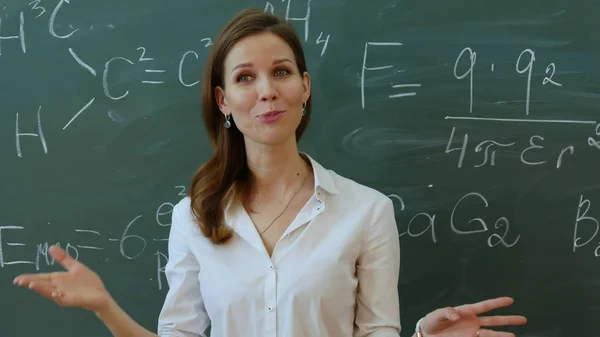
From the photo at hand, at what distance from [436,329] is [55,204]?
50.1 inches

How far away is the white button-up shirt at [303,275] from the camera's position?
4.76 feet

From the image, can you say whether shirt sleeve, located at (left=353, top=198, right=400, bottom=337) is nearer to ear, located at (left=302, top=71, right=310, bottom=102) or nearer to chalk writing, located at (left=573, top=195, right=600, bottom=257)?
ear, located at (left=302, top=71, right=310, bottom=102)

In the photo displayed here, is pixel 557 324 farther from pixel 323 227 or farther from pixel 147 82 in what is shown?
pixel 147 82

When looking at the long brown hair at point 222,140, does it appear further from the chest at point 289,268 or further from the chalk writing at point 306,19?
the chalk writing at point 306,19

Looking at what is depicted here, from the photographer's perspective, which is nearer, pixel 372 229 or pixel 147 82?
pixel 372 229

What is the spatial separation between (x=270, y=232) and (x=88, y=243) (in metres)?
Result: 0.71

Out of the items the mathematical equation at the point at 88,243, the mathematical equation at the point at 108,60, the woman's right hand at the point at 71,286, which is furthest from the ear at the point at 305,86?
the woman's right hand at the point at 71,286

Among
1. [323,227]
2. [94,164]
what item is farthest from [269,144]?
[94,164]

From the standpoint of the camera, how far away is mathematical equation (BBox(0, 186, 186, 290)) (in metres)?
1.87

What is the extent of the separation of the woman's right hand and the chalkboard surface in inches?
23.6

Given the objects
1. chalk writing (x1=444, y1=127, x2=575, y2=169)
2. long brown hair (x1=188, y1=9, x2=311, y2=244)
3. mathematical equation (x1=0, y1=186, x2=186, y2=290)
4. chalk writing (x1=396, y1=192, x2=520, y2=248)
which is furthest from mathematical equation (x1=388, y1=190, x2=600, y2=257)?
mathematical equation (x1=0, y1=186, x2=186, y2=290)

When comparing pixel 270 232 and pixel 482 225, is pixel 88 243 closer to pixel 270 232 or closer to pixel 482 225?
pixel 270 232

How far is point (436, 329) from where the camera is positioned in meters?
1.34

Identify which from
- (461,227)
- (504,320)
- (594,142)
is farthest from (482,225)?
(504,320)
